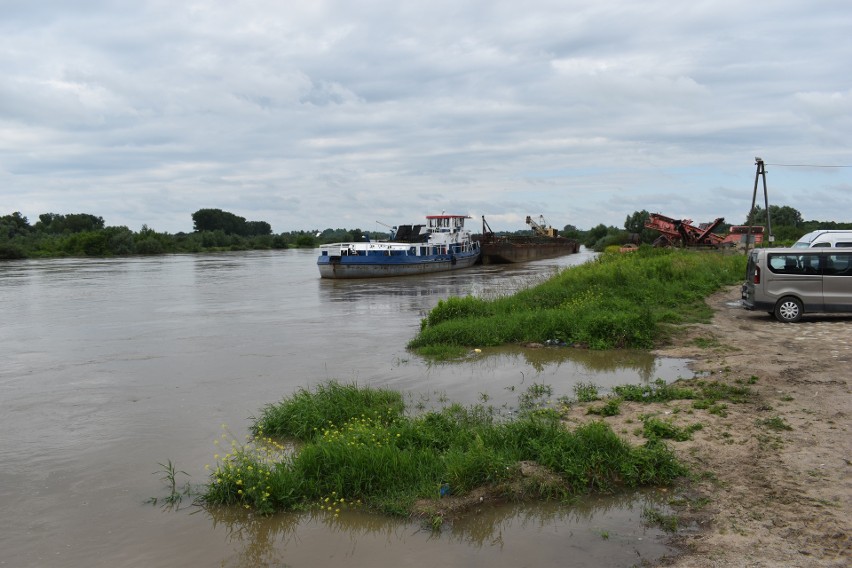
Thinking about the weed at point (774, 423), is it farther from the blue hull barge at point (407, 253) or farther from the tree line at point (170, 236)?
the tree line at point (170, 236)

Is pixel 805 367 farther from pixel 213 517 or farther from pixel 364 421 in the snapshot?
pixel 213 517

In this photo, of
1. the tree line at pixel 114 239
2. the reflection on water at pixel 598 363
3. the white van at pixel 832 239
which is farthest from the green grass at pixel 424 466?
the tree line at pixel 114 239

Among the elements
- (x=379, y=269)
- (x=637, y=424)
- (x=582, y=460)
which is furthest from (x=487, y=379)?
(x=379, y=269)

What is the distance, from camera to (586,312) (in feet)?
44.4

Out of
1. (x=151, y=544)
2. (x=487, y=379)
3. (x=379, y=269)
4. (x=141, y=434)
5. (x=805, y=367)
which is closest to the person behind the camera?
(x=151, y=544)

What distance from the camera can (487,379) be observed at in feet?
33.2

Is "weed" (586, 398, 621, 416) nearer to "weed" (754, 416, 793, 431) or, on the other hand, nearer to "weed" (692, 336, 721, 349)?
"weed" (754, 416, 793, 431)

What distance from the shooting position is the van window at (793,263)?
41.9 feet

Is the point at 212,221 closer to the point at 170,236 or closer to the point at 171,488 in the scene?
the point at 170,236

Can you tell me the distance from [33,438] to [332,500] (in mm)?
4977

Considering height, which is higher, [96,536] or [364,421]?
[364,421]

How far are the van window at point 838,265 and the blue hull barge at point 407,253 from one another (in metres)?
27.5

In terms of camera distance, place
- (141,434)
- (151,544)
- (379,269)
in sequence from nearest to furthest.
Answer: (151,544) < (141,434) < (379,269)

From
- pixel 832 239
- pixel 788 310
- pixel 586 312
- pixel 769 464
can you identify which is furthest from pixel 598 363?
pixel 832 239
